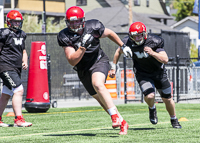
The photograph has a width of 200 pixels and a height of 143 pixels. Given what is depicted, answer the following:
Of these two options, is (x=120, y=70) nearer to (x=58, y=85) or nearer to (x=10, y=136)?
(x=58, y=85)

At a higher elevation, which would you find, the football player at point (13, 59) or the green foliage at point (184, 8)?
the green foliage at point (184, 8)

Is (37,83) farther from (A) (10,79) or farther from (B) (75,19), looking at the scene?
(B) (75,19)

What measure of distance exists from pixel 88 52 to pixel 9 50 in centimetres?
228

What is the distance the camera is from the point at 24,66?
823 cm

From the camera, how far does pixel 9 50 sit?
26.1 feet

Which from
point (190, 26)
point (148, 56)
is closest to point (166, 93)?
point (148, 56)

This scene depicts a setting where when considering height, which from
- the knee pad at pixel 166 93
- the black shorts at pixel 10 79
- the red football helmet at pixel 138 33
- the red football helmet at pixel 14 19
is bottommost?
the knee pad at pixel 166 93

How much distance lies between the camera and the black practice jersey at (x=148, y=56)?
7066mm

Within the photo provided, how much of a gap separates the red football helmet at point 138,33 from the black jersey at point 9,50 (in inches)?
88.7

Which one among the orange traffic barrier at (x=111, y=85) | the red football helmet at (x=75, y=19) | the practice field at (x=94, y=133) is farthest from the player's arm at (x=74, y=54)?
the orange traffic barrier at (x=111, y=85)

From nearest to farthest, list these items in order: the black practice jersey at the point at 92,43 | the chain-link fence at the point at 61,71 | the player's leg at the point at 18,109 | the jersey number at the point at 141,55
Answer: the black practice jersey at the point at 92,43, the jersey number at the point at 141,55, the player's leg at the point at 18,109, the chain-link fence at the point at 61,71

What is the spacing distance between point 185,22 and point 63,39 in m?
47.2

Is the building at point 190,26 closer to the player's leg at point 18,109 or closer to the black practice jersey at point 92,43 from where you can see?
the player's leg at point 18,109

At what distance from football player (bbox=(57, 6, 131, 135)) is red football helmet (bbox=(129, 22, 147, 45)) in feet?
1.93
